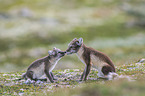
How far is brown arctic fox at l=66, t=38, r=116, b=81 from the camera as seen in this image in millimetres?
17059

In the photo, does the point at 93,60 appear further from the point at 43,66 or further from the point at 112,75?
the point at 43,66

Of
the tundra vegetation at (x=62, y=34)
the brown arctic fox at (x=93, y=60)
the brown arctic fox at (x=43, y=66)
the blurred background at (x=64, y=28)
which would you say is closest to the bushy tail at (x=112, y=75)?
the brown arctic fox at (x=93, y=60)

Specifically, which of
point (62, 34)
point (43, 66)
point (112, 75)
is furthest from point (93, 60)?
point (62, 34)

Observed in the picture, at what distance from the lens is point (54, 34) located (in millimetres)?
73188

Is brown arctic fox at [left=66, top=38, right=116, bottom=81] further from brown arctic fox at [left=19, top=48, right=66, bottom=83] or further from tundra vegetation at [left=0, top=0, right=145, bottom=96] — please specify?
brown arctic fox at [left=19, top=48, right=66, bottom=83]

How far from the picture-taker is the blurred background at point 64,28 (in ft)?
191

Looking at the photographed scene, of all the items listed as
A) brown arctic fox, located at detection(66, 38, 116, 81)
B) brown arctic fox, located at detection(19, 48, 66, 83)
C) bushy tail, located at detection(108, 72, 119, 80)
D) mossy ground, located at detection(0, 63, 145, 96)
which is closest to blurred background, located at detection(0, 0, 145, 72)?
mossy ground, located at detection(0, 63, 145, 96)

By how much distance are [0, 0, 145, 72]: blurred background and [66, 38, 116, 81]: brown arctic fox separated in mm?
26073

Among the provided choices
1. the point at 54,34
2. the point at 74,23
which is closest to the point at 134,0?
the point at 74,23

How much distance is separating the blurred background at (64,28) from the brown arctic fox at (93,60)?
85.5 ft

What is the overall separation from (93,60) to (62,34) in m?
56.3

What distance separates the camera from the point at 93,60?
1767 centimetres

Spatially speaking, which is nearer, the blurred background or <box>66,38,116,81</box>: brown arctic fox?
<box>66,38,116,81</box>: brown arctic fox

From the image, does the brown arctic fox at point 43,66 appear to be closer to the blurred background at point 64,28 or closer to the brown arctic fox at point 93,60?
the brown arctic fox at point 93,60
